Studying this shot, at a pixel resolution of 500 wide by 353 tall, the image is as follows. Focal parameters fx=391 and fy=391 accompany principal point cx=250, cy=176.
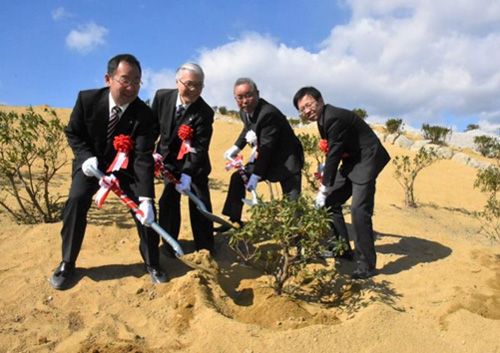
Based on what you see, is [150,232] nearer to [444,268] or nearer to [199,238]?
[199,238]

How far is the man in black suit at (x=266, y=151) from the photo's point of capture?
3906 millimetres

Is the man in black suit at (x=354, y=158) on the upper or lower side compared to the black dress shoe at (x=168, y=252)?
upper

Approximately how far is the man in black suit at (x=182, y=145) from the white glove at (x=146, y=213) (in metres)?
0.52

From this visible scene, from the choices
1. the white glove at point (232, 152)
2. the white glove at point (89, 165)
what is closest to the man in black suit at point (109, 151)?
the white glove at point (89, 165)

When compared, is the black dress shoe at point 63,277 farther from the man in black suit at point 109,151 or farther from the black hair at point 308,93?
the black hair at point 308,93

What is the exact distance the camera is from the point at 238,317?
288 centimetres

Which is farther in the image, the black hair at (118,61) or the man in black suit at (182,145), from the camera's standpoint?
the man in black suit at (182,145)

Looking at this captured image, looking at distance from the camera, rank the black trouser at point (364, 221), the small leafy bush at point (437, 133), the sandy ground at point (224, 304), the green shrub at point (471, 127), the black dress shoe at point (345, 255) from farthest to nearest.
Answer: the green shrub at point (471, 127), the small leafy bush at point (437, 133), the black dress shoe at point (345, 255), the black trouser at point (364, 221), the sandy ground at point (224, 304)

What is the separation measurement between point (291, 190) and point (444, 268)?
1679 mm

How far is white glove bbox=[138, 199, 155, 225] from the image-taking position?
3061mm

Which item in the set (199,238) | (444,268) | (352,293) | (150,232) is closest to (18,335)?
(150,232)

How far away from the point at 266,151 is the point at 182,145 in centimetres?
84

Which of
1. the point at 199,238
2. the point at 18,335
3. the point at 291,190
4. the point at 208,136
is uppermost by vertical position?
the point at 208,136

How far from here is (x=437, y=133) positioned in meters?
19.7
